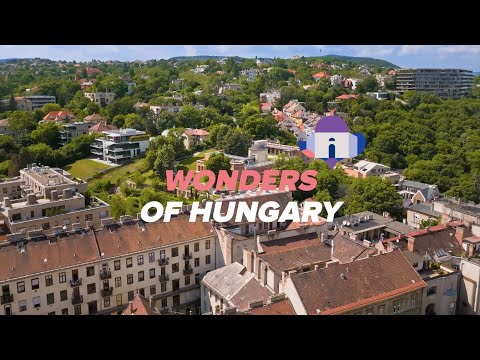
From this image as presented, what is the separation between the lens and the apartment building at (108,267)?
10.3 meters

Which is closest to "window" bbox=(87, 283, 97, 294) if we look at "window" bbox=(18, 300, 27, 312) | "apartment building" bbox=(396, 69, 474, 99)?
"window" bbox=(18, 300, 27, 312)

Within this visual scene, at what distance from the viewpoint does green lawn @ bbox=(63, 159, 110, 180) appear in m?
20.5

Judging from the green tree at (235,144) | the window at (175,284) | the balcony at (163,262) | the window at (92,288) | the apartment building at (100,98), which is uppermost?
the apartment building at (100,98)

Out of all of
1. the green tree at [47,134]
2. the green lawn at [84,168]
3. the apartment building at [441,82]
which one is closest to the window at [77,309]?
the green lawn at [84,168]

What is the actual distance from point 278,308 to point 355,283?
5.30 ft

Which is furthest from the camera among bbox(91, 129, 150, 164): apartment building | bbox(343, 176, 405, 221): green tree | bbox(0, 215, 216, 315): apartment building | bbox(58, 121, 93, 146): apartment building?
bbox(58, 121, 93, 146): apartment building

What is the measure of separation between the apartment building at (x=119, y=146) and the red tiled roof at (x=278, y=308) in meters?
15.1

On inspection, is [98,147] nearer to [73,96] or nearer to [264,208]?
[264,208]

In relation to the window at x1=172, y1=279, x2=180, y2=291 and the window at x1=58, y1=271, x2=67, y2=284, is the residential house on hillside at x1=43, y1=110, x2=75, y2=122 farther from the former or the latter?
the window at x1=58, y1=271, x2=67, y2=284

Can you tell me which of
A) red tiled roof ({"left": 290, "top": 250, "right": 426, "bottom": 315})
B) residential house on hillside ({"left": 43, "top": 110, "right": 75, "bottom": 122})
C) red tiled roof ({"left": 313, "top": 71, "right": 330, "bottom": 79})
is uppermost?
red tiled roof ({"left": 313, "top": 71, "right": 330, "bottom": 79})

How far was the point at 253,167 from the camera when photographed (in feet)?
71.8

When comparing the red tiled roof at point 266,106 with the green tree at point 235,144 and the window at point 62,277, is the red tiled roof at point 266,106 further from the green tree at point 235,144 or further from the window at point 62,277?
the window at point 62,277

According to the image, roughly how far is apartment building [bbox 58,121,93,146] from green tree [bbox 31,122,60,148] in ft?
0.79

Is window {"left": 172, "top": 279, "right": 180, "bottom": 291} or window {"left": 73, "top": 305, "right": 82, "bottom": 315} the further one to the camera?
window {"left": 172, "top": 279, "right": 180, "bottom": 291}
